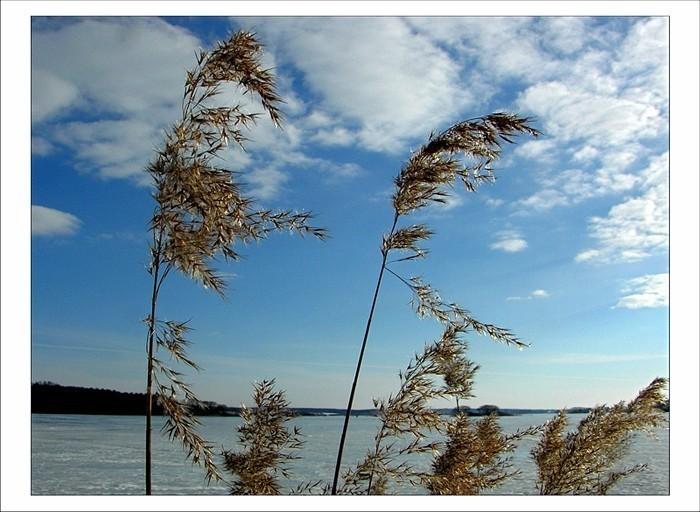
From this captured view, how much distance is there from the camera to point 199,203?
335cm

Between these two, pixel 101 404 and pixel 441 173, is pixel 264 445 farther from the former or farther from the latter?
pixel 441 173

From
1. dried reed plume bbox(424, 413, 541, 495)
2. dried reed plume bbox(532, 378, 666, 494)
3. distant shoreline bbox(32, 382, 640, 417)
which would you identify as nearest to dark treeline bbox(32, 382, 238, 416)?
distant shoreline bbox(32, 382, 640, 417)

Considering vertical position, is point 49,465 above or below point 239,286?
below

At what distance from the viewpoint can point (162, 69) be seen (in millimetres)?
4434

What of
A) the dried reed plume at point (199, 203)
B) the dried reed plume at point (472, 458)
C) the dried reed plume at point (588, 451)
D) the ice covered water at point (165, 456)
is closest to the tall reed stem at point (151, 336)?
the dried reed plume at point (199, 203)

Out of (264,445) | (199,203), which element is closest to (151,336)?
(199,203)

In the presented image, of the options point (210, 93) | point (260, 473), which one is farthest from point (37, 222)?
point (260, 473)

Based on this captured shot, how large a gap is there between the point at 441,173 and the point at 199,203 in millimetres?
1277

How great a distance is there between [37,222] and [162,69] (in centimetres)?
116

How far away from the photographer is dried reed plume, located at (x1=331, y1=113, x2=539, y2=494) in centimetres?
385

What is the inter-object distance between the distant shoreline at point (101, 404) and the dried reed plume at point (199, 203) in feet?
1.56

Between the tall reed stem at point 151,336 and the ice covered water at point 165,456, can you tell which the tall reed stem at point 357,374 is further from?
the tall reed stem at point 151,336

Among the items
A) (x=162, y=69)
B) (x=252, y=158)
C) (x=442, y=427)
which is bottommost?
(x=442, y=427)

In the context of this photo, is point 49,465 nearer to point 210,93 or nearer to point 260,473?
point 260,473
